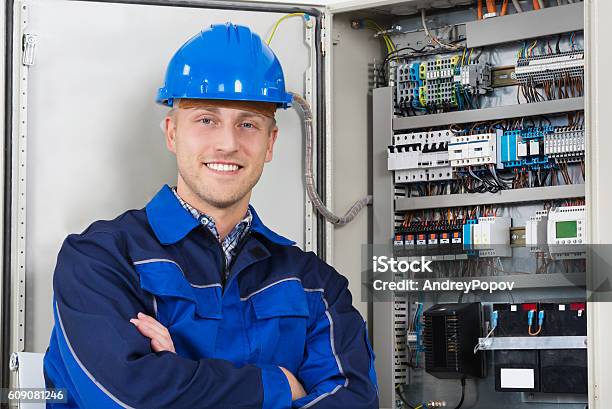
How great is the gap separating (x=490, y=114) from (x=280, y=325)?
46.8 inches

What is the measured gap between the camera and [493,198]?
128 inches

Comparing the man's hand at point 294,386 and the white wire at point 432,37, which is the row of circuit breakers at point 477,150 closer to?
the white wire at point 432,37

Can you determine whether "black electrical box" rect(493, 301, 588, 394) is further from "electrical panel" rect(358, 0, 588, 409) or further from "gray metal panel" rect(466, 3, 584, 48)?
"gray metal panel" rect(466, 3, 584, 48)

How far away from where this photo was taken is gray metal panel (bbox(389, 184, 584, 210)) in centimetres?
308

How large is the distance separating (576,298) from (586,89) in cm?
76

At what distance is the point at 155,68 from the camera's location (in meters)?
3.05

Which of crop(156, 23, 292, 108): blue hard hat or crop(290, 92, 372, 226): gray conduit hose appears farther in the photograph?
crop(290, 92, 372, 226): gray conduit hose

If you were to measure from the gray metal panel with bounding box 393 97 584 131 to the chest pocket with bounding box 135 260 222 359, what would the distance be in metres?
1.29

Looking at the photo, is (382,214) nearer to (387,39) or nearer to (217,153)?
(387,39)

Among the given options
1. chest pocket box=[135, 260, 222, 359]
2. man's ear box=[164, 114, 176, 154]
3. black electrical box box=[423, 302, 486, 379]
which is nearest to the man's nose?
man's ear box=[164, 114, 176, 154]

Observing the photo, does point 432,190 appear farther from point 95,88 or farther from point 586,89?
point 95,88

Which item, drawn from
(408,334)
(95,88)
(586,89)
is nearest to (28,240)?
(95,88)

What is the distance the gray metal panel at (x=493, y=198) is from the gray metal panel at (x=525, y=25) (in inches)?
19.8

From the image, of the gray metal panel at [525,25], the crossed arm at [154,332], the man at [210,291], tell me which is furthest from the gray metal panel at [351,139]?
the crossed arm at [154,332]
